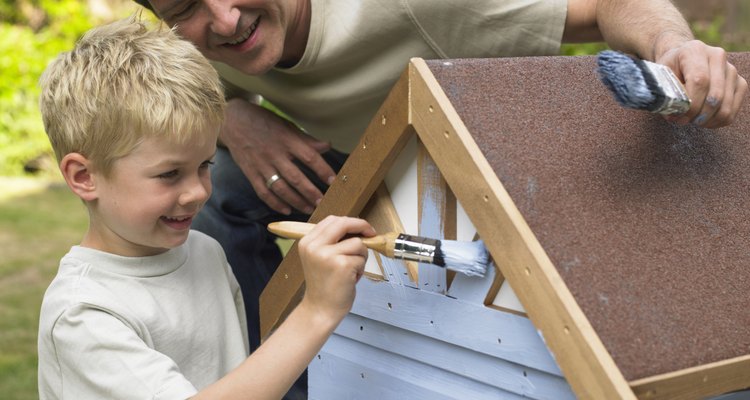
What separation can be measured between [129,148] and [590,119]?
859 millimetres

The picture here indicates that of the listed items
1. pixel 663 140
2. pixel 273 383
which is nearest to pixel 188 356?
pixel 273 383

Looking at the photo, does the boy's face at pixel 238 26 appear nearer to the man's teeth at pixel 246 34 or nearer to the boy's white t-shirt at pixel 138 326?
the man's teeth at pixel 246 34

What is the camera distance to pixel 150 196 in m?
1.80

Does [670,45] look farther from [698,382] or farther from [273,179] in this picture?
[273,179]

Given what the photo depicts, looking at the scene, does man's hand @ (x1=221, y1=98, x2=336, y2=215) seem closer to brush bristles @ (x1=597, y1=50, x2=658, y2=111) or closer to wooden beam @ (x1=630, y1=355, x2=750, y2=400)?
brush bristles @ (x1=597, y1=50, x2=658, y2=111)

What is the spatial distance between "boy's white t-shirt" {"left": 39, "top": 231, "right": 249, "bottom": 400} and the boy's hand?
29 cm

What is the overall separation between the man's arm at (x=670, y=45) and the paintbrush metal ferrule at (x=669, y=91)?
6 centimetres

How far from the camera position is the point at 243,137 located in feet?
8.73

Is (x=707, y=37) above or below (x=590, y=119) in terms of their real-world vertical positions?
below

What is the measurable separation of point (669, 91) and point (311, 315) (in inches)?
28.6

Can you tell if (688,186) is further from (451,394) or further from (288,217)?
(288,217)

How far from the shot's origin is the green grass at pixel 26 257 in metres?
3.88

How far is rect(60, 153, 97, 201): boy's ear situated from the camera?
183 cm

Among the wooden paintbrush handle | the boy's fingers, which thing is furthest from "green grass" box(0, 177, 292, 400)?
the boy's fingers
